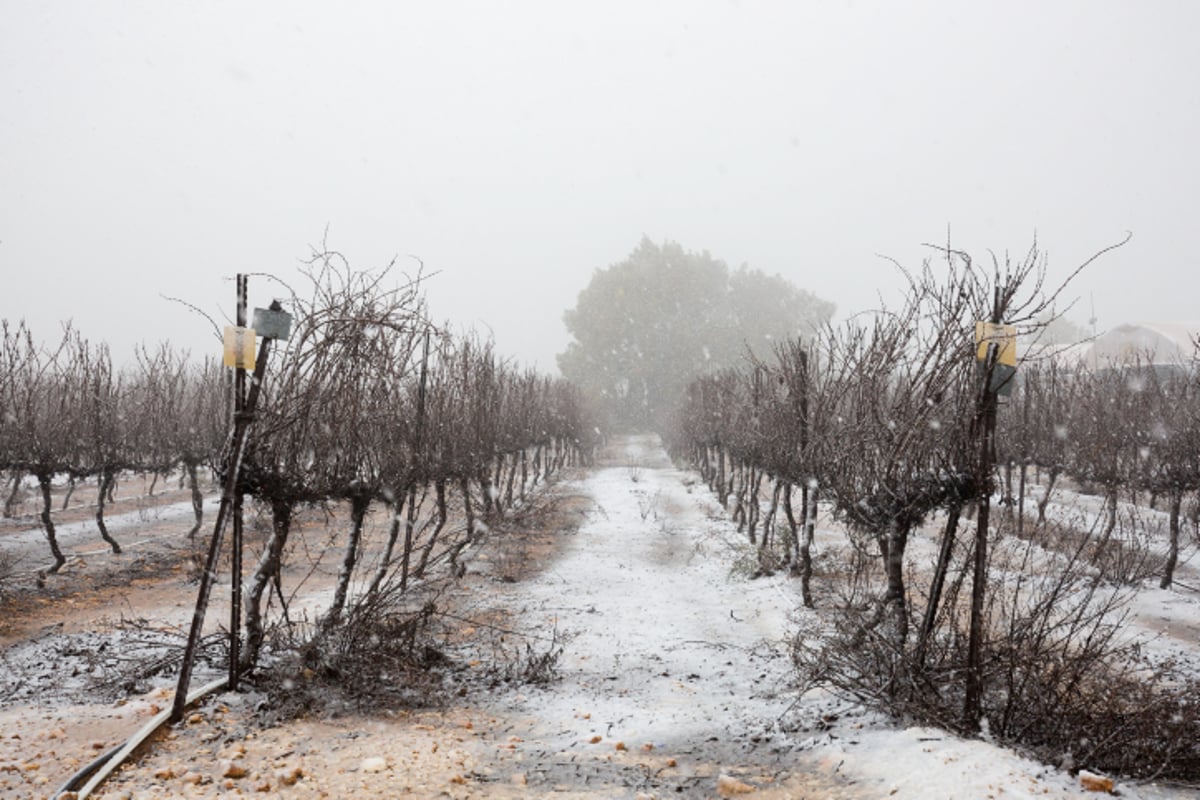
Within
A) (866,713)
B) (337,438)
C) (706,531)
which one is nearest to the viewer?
(866,713)

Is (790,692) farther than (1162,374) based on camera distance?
No

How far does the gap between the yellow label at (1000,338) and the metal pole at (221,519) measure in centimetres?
470

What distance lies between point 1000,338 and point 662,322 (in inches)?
2158

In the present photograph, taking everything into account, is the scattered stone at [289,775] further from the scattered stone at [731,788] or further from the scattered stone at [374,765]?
the scattered stone at [731,788]

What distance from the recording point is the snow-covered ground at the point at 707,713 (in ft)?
14.0

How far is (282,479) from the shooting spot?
6.03 metres

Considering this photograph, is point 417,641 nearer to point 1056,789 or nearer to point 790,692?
point 790,692

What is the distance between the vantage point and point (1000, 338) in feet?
15.3

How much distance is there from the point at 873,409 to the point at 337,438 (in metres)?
4.60

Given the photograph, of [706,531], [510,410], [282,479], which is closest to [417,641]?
[282,479]

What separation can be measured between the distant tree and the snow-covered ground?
44325 millimetres

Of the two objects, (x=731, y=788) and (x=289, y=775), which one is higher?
(x=289, y=775)


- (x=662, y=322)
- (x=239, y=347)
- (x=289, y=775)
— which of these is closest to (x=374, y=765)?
(x=289, y=775)

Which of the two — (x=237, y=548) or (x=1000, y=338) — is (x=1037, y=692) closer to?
(x=1000, y=338)
